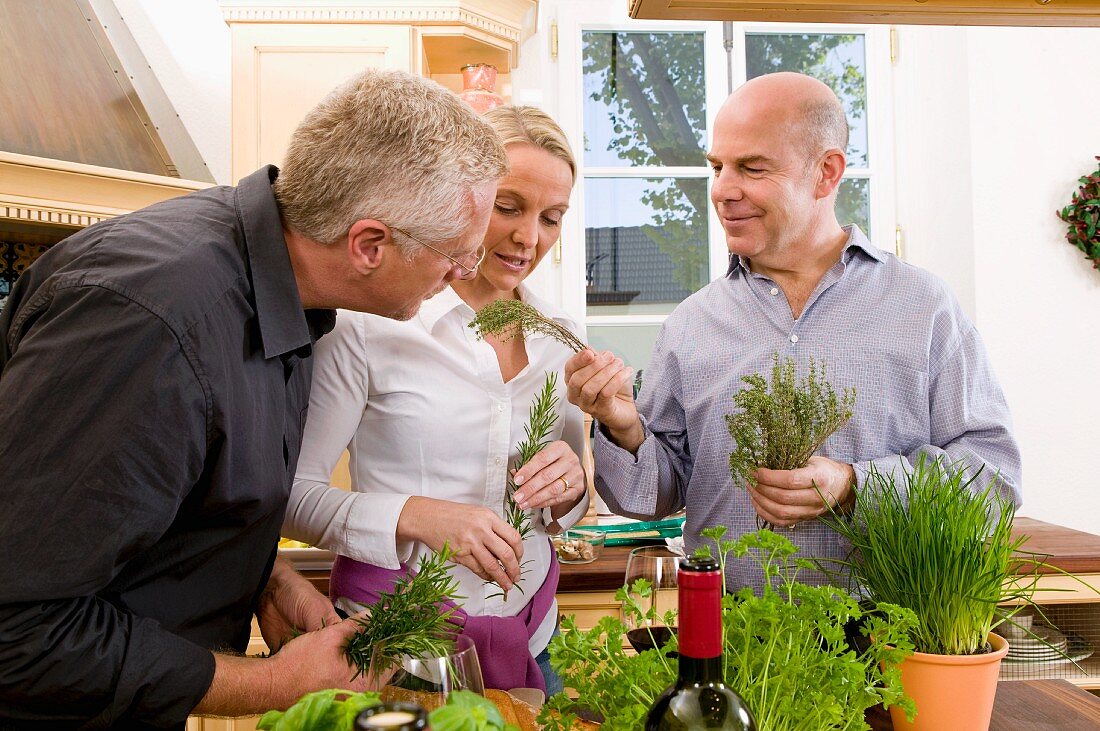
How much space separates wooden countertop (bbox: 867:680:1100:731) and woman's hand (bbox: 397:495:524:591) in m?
0.52

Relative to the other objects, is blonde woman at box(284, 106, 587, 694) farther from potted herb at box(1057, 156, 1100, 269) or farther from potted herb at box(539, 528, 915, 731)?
potted herb at box(1057, 156, 1100, 269)

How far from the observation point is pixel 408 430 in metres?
1.46

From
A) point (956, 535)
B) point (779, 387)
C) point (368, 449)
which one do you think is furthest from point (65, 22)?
point (956, 535)

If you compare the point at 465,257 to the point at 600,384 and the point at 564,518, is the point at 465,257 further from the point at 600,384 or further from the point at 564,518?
the point at 564,518

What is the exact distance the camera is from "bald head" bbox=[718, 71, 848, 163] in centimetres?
177

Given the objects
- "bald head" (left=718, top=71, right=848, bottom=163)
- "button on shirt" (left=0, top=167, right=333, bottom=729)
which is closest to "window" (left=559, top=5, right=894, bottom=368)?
"bald head" (left=718, top=71, right=848, bottom=163)

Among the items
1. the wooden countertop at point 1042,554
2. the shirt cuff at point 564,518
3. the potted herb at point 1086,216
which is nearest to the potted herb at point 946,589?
the shirt cuff at point 564,518

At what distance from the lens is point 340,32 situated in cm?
276

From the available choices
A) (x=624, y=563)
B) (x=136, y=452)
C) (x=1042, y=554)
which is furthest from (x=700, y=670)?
(x=1042, y=554)

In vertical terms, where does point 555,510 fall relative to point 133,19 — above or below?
below

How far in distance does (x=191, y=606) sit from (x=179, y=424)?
287 millimetres

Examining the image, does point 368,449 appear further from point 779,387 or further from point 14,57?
point 14,57

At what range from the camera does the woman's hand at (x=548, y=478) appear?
4.48 feet

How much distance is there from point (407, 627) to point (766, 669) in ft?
1.21
